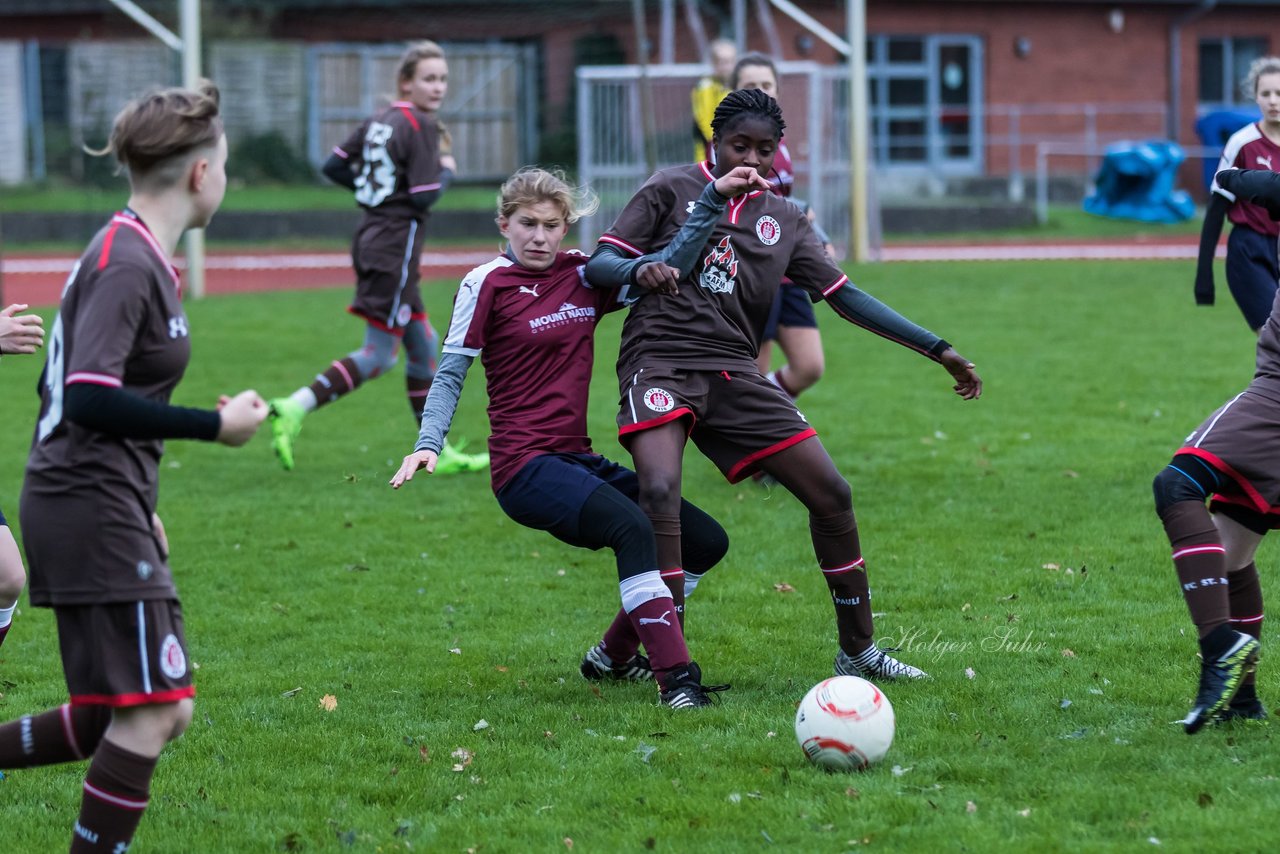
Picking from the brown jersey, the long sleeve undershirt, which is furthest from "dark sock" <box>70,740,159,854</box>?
the long sleeve undershirt

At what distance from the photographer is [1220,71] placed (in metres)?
32.8

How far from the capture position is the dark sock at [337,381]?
9344 mm

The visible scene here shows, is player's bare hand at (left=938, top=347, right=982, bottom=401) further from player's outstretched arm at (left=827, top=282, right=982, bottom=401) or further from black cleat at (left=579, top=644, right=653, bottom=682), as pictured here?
black cleat at (left=579, top=644, right=653, bottom=682)

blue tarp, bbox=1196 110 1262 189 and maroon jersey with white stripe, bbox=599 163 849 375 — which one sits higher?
blue tarp, bbox=1196 110 1262 189

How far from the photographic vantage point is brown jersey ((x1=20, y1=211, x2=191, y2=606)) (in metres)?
3.39

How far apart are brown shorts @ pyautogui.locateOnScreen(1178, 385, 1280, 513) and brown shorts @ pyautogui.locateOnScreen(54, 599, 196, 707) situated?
2.91m

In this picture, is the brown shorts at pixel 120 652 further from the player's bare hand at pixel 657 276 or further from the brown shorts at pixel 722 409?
the brown shorts at pixel 722 409

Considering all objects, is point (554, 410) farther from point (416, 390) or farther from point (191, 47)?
point (191, 47)

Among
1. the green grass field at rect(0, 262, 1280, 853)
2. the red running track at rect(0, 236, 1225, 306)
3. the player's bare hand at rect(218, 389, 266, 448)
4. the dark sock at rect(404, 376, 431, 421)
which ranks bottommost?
the green grass field at rect(0, 262, 1280, 853)

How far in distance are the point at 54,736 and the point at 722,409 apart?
8.03ft

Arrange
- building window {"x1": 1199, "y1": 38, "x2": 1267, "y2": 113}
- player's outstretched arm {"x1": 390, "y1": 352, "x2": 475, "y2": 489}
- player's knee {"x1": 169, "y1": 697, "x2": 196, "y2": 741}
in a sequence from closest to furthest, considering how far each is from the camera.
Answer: player's knee {"x1": 169, "y1": 697, "x2": 196, "y2": 741}, player's outstretched arm {"x1": 390, "y1": 352, "x2": 475, "y2": 489}, building window {"x1": 1199, "y1": 38, "x2": 1267, "y2": 113}

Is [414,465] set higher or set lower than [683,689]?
higher

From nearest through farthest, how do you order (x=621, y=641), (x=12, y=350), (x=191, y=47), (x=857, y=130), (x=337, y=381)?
(x=12, y=350) → (x=621, y=641) → (x=337, y=381) → (x=191, y=47) → (x=857, y=130)

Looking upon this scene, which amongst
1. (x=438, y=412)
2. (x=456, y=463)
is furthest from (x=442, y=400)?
(x=456, y=463)
